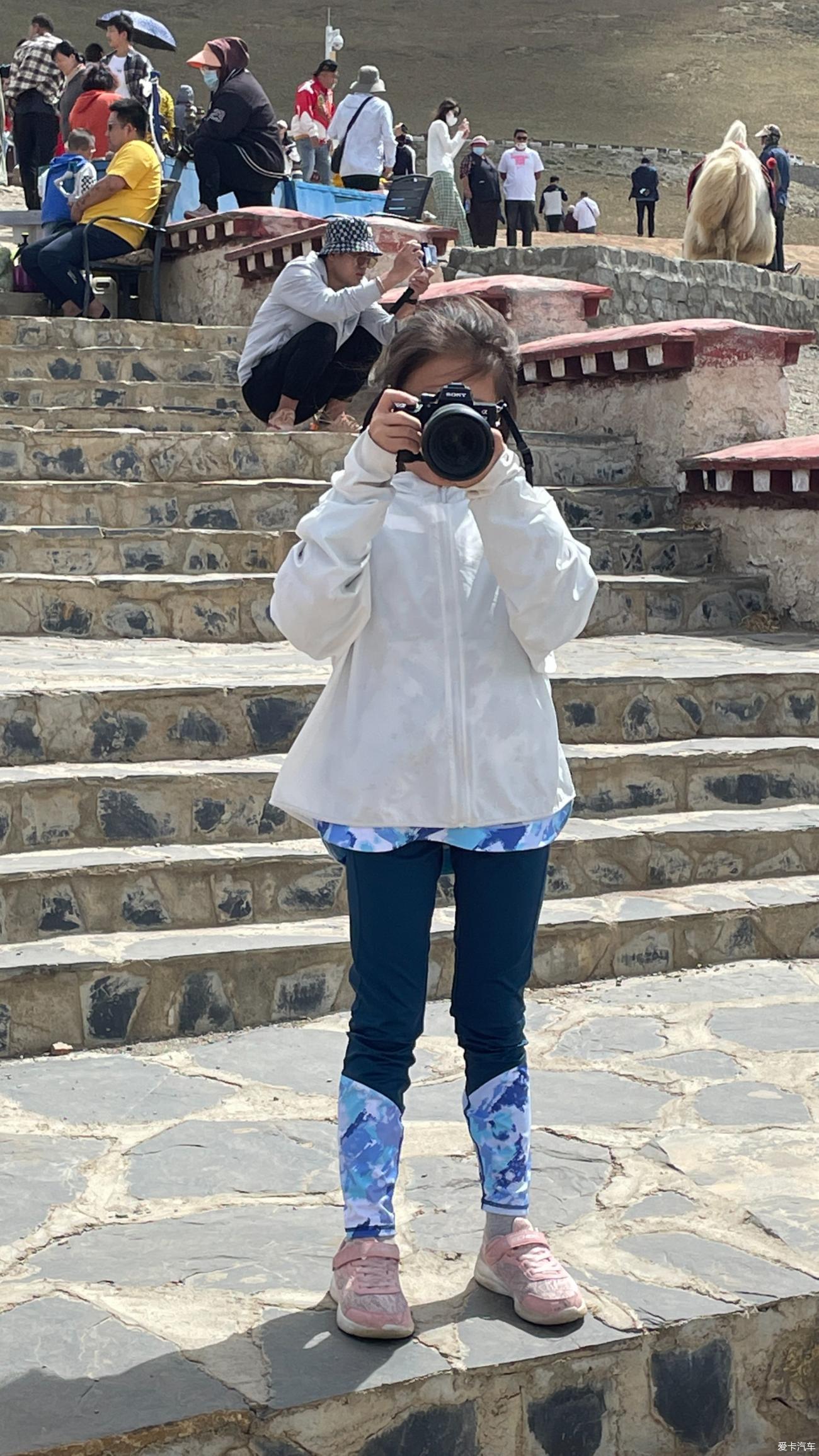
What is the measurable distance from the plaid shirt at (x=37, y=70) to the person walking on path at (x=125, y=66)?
1931 millimetres

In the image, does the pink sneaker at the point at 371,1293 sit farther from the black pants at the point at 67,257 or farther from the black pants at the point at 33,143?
the black pants at the point at 33,143

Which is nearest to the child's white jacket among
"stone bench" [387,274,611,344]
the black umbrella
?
"stone bench" [387,274,611,344]

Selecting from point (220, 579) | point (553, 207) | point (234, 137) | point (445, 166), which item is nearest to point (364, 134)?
point (234, 137)

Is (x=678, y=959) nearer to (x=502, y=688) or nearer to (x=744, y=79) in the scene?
(x=502, y=688)

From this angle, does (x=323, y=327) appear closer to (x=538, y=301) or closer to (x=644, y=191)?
(x=538, y=301)

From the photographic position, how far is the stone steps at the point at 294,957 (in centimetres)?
372

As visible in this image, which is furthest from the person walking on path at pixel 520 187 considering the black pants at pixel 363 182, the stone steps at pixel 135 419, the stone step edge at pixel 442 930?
the stone step edge at pixel 442 930

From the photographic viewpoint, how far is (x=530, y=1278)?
2.40 meters

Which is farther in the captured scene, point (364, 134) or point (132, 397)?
point (364, 134)

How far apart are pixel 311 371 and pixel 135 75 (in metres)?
5.63

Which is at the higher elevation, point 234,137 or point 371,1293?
point 234,137

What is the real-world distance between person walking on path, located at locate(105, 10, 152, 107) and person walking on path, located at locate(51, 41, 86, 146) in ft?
0.82

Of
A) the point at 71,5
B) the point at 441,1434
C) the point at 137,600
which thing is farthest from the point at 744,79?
the point at 441,1434

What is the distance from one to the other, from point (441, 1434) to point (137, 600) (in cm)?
386
